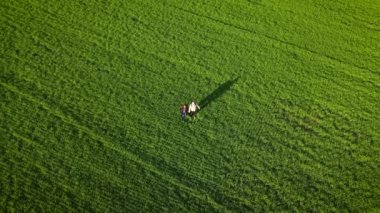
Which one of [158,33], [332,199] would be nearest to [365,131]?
[332,199]

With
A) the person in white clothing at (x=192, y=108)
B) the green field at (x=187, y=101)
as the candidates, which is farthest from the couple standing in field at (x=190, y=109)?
the green field at (x=187, y=101)

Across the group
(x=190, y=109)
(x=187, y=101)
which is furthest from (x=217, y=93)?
(x=190, y=109)

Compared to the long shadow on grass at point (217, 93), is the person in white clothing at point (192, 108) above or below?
below

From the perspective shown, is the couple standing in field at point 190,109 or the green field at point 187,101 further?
the couple standing in field at point 190,109

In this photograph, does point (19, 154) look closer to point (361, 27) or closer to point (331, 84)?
point (331, 84)

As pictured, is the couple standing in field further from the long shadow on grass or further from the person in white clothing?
the long shadow on grass

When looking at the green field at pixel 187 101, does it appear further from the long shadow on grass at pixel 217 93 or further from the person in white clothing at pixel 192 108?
the person in white clothing at pixel 192 108

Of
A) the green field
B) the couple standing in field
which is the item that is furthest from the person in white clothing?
the green field
